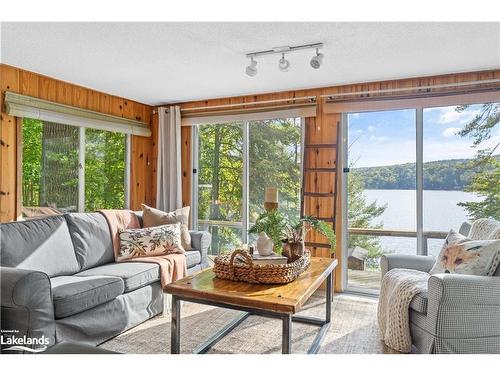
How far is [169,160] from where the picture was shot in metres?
4.76

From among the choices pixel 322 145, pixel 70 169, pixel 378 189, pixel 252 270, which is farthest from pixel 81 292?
pixel 378 189

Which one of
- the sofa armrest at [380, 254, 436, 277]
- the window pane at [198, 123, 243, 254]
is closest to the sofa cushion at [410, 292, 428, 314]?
the sofa armrest at [380, 254, 436, 277]

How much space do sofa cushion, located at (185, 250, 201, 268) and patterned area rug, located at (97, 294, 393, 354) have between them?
45cm

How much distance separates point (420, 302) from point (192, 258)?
86.5 inches

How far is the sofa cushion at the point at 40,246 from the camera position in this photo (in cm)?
248

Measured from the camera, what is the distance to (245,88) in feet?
13.3

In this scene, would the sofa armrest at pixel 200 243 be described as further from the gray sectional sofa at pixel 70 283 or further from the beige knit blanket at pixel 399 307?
the beige knit blanket at pixel 399 307

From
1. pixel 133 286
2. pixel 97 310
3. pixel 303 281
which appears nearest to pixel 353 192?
pixel 303 281

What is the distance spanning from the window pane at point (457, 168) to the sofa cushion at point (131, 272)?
2.80m

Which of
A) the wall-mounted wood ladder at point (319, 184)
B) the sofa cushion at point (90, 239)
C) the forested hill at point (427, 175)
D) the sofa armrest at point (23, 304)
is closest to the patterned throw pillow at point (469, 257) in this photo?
the forested hill at point (427, 175)

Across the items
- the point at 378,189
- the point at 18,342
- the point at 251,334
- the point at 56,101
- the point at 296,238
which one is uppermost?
the point at 56,101

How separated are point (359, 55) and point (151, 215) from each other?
2578 millimetres

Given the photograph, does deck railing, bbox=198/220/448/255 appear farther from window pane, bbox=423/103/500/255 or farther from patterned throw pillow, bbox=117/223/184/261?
patterned throw pillow, bbox=117/223/184/261

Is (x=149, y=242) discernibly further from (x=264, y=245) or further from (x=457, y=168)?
(x=457, y=168)
